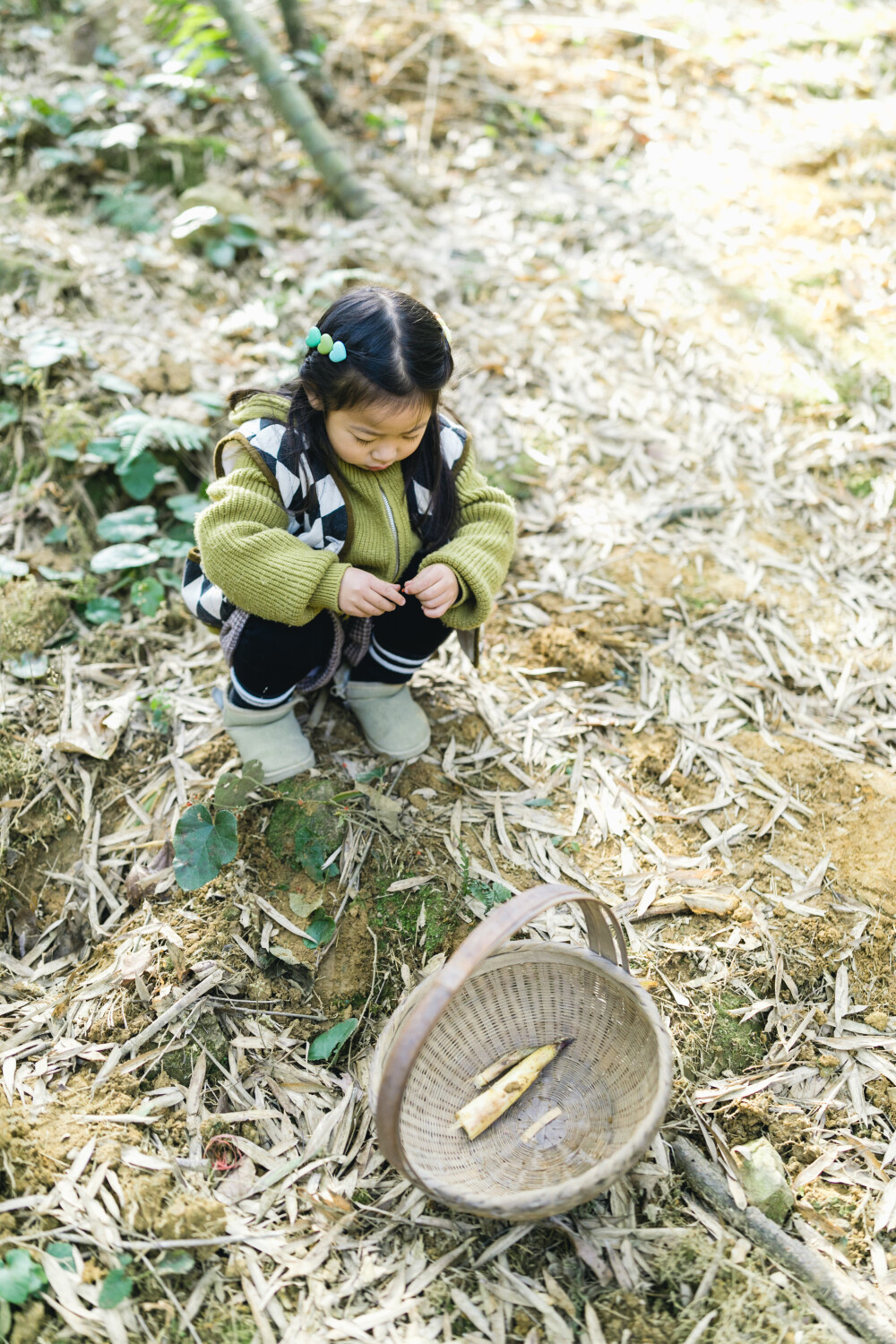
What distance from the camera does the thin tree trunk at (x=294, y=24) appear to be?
475 centimetres

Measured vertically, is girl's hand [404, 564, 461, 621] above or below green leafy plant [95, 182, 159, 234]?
below

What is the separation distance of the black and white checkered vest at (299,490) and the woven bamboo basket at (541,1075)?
42.1 inches

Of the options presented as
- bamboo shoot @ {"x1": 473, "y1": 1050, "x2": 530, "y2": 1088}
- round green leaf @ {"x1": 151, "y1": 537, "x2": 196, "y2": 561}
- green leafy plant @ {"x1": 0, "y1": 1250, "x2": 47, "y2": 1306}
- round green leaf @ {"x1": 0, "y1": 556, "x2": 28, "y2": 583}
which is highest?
round green leaf @ {"x1": 151, "y1": 537, "x2": 196, "y2": 561}

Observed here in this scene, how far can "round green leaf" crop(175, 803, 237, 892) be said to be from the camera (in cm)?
228

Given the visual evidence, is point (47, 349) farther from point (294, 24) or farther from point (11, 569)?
point (294, 24)

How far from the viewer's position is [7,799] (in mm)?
2607

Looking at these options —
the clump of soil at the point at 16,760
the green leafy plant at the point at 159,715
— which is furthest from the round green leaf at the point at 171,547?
the clump of soil at the point at 16,760

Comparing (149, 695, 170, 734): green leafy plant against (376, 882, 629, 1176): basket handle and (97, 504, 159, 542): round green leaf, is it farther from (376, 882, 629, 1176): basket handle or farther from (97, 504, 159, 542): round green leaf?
(376, 882, 629, 1176): basket handle

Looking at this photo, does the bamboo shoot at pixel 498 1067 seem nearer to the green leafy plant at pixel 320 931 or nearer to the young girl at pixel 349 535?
the green leafy plant at pixel 320 931

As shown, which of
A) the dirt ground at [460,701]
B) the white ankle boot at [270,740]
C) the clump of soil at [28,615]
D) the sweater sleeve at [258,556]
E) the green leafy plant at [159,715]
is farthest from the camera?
the clump of soil at [28,615]

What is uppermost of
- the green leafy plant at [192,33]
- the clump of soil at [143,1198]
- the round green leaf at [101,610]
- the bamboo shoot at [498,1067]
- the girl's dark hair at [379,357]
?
the green leafy plant at [192,33]

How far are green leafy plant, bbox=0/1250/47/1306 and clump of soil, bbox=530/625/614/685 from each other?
209cm

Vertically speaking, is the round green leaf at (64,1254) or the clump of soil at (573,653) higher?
the clump of soil at (573,653)

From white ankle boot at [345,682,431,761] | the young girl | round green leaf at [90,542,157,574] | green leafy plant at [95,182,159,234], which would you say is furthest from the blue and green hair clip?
green leafy plant at [95,182,159,234]
